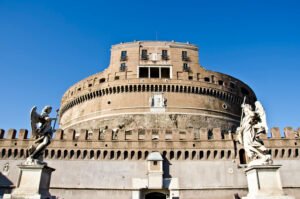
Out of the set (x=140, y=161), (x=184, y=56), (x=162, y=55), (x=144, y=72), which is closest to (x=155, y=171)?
(x=140, y=161)

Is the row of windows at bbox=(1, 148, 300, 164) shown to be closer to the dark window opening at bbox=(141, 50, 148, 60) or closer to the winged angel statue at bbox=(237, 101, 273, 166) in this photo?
the dark window opening at bbox=(141, 50, 148, 60)

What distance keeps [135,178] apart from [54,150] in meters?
7.18

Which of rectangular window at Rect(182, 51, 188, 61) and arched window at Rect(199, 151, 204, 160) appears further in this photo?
rectangular window at Rect(182, 51, 188, 61)

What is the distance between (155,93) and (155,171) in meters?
11.1

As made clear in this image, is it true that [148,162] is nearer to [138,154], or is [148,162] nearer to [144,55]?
[138,154]

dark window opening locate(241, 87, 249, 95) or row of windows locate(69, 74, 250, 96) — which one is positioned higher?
row of windows locate(69, 74, 250, 96)

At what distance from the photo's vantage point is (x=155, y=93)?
102 ft

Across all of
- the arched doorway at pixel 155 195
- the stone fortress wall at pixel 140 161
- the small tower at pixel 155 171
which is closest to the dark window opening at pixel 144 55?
the stone fortress wall at pixel 140 161

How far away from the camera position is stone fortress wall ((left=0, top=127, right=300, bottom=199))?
72.6 feet

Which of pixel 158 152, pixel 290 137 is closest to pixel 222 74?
pixel 290 137

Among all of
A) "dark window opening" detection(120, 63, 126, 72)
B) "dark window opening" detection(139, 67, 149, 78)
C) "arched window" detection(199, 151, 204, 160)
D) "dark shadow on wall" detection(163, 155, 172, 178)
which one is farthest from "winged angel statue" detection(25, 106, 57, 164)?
"dark window opening" detection(139, 67, 149, 78)

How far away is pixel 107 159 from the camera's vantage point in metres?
22.9

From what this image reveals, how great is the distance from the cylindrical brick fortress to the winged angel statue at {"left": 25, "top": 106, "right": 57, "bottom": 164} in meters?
22.1

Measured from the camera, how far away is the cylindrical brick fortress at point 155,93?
3059cm
